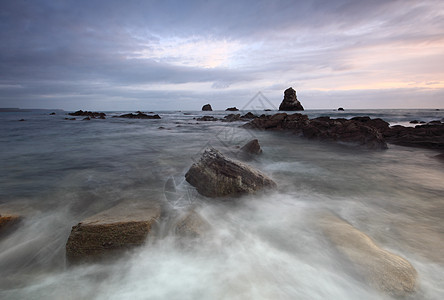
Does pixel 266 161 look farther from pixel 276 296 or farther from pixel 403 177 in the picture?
pixel 276 296

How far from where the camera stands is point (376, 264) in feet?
7.01

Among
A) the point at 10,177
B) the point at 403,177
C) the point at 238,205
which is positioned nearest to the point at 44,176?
the point at 10,177

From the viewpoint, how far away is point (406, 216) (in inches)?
133

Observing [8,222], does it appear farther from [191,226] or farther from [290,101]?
[290,101]

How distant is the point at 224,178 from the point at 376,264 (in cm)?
243

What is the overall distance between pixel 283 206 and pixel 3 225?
166 inches

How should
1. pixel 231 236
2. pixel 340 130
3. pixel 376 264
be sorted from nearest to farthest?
pixel 376 264
pixel 231 236
pixel 340 130

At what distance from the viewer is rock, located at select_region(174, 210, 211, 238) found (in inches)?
109

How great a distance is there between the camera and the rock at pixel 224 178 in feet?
12.7

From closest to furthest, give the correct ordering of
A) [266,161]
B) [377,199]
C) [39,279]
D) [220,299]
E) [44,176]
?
[220,299], [39,279], [377,199], [44,176], [266,161]

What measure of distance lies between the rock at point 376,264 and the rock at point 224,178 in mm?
1611

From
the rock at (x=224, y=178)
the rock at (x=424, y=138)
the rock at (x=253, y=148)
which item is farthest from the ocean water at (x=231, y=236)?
the rock at (x=424, y=138)

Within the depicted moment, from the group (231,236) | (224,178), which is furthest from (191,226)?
(224,178)

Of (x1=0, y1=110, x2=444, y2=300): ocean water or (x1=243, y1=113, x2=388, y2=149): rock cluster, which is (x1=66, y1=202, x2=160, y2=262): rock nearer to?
(x1=0, y1=110, x2=444, y2=300): ocean water
